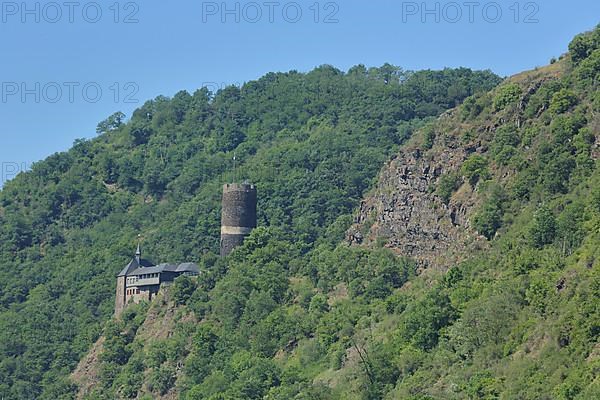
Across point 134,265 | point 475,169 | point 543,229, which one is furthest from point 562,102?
point 134,265

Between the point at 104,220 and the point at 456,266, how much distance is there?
66.0 meters

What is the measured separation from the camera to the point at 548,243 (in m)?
77.2

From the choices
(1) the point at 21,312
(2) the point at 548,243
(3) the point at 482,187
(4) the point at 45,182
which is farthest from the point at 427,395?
(4) the point at 45,182

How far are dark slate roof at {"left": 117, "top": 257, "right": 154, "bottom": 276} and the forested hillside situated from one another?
4.46 meters

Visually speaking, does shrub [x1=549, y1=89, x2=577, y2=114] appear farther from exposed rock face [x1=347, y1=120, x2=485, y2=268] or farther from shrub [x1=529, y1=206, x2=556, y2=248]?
shrub [x1=529, y1=206, x2=556, y2=248]

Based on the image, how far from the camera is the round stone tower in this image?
108 metres

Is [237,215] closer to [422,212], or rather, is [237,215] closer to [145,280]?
[145,280]

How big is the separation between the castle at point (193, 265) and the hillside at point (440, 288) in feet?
7.85

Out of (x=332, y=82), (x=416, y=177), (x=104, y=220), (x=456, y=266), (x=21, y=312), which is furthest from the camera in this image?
(x=332, y=82)

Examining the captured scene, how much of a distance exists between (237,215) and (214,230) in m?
22.7

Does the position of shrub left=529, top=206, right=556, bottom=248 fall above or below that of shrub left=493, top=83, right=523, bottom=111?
below

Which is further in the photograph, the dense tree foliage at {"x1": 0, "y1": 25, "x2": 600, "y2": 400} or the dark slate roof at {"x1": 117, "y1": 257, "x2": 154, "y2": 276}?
the dark slate roof at {"x1": 117, "y1": 257, "x2": 154, "y2": 276}

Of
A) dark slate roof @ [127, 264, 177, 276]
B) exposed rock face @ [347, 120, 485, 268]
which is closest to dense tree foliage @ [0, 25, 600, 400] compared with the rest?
exposed rock face @ [347, 120, 485, 268]

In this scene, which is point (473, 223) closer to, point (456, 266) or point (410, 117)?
point (456, 266)
